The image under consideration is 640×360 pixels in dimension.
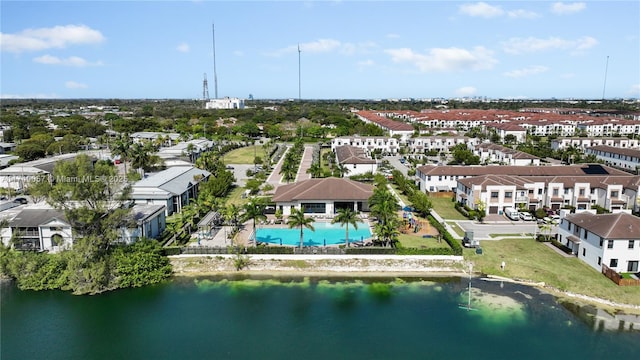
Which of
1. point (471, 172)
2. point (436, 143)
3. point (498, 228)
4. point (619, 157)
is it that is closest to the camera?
point (498, 228)

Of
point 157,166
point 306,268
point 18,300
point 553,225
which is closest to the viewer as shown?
point 18,300

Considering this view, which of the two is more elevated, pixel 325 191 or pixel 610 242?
A: pixel 325 191

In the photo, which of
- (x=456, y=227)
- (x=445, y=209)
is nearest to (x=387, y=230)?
(x=456, y=227)

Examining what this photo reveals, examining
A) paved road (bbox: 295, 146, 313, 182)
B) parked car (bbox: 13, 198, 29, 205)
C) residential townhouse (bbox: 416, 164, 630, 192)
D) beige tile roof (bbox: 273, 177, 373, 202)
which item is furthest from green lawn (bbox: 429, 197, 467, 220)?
parked car (bbox: 13, 198, 29, 205)

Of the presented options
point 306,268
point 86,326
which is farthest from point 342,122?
point 86,326

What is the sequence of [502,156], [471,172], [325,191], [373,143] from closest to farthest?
[325,191]
[471,172]
[502,156]
[373,143]

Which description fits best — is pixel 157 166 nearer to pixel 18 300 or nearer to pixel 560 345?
pixel 18 300

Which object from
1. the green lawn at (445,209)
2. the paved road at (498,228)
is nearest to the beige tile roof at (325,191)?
the green lawn at (445,209)

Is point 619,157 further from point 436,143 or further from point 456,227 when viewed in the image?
point 456,227
